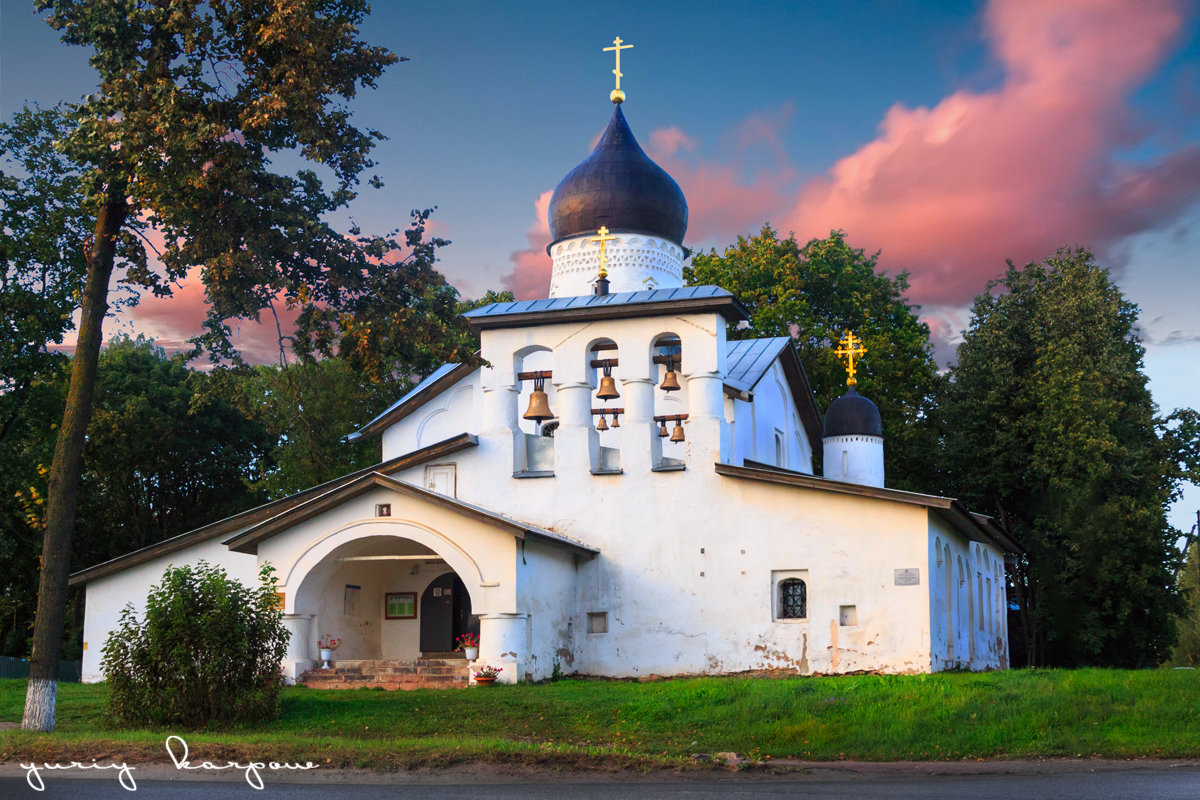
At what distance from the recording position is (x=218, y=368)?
591 inches

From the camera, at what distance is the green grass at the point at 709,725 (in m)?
11.4

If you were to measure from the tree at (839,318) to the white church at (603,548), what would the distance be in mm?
13384

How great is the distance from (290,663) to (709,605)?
22.4 ft

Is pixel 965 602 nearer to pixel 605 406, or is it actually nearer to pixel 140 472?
pixel 605 406

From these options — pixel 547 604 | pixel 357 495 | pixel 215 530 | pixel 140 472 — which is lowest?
pixel 547 604

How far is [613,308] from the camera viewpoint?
69.1ft

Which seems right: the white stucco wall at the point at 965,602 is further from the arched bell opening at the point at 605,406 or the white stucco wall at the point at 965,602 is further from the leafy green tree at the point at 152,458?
the leafy green tree at the point at 152,458

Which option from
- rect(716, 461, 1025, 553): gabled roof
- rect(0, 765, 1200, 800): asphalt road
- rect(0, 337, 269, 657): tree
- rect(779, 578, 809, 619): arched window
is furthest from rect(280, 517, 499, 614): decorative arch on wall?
rect(0, 337, 269, 657): tree

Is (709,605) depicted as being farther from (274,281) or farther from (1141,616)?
(1141,616)

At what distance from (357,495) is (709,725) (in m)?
8.30

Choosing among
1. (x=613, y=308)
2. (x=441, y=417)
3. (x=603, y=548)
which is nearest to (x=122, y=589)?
(x=441, y=417)

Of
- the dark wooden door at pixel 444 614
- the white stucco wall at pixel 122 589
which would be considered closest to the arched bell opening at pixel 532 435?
the dark wooden door at pixel 444 614

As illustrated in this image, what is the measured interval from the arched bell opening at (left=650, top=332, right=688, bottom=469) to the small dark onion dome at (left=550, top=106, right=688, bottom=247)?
6.16 metres

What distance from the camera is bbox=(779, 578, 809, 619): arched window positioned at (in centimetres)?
2002
